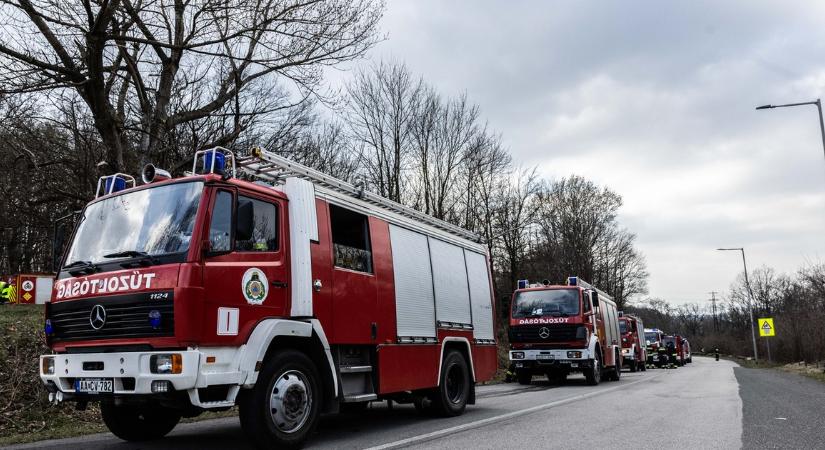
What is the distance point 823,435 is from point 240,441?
6747 millimetres

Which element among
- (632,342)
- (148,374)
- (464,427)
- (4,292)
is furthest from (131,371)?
(632,342)

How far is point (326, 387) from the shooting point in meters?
6.63

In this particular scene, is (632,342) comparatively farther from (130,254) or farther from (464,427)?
(130,254)

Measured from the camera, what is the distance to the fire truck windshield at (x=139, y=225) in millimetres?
5758

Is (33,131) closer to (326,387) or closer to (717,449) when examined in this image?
(326,387)

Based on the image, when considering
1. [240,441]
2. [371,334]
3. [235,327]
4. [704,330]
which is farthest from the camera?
[704,330]

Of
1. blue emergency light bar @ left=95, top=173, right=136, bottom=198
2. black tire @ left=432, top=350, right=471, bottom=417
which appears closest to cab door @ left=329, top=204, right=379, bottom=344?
black tire @ left=432, top=350, right=471, bottom=417

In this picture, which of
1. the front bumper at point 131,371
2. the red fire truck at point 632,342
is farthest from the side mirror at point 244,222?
the red fire truck at point 632,342

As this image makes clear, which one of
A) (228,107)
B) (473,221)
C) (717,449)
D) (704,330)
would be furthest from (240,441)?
(704,330)

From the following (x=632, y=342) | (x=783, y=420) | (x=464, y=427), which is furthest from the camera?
(x=632, y=342)

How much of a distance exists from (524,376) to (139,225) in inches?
543

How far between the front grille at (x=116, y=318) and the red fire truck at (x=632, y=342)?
77.2ft

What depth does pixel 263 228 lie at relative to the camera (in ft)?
21.0

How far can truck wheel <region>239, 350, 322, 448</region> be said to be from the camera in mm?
5719
